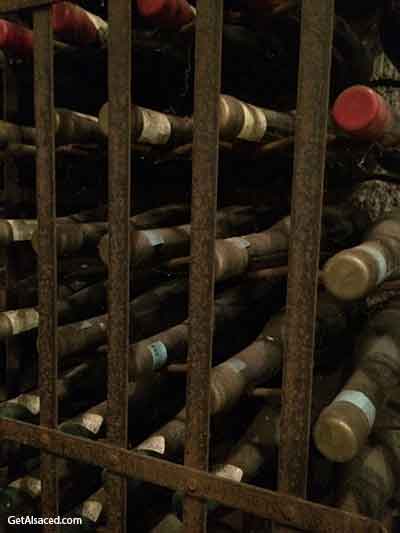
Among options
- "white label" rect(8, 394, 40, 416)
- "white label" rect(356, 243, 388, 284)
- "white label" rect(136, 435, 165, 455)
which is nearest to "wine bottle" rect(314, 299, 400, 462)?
"white label" rect(356, 243, 388, 284)

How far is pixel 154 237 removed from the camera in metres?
0.60

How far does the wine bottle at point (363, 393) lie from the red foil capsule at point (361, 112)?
8.6 inches

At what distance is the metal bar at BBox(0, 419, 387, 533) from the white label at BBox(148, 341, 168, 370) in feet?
0.33

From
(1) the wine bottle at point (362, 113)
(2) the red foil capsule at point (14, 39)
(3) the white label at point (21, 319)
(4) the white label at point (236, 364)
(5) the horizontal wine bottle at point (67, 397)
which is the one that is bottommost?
(5) the horizontal wine bottle at point (67, 397)

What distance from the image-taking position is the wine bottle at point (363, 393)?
17.3 inches

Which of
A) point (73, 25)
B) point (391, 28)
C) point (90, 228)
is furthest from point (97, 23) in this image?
point (391, 28)

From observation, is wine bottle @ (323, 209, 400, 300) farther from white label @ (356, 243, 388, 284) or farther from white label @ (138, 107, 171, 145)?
white label @ (138, 107, 171, 145)

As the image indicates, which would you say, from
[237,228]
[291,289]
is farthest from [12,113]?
[291,289]

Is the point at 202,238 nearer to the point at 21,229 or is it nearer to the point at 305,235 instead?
the point at 305,235

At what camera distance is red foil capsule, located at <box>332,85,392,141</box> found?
46 centimetres

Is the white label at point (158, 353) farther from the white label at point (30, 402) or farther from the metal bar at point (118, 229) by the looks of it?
the white label at point (30, 402)

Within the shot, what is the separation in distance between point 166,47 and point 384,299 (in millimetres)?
454

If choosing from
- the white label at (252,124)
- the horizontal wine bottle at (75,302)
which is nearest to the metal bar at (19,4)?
the white label at (252,124)

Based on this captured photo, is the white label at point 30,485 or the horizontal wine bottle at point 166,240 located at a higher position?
the horizontal wine bottle at point 166,240
